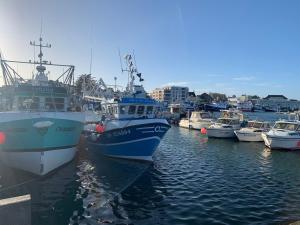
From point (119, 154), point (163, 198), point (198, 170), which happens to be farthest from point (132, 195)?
point (119, 154)

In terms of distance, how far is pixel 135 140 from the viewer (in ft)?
84.3

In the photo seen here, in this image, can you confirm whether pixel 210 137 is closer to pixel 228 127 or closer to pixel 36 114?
pixel 228 127

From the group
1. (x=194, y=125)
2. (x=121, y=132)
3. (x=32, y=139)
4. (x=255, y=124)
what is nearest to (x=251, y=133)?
(x=255, y=124)

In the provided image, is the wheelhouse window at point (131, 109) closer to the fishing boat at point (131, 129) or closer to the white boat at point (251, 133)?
the fishing boat at point (131, 129)

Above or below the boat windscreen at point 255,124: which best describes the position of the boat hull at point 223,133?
below

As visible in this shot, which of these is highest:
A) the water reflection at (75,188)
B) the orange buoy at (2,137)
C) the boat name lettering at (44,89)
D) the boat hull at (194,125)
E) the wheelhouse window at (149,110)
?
the boat name lettering at (44,89)

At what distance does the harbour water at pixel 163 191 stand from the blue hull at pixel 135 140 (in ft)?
3.09

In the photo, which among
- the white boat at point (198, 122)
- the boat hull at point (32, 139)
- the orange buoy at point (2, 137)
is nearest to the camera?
the boat hull at point (32, 139)

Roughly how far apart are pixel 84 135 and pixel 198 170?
44.5 feet

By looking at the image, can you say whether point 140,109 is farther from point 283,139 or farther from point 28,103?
point 283,139

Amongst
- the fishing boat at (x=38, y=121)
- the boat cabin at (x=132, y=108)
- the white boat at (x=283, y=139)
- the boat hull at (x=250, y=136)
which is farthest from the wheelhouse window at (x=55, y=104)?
the boat hull at (x=250, y=136)

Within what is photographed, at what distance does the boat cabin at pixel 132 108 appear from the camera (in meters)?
27.1

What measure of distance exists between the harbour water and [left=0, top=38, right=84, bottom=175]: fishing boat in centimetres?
102

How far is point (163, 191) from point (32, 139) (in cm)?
856
